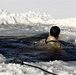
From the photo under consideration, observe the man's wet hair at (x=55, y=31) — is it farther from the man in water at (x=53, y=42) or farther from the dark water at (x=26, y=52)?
the dark water at (x=26, y=52)

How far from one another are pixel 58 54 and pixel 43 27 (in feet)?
20.0

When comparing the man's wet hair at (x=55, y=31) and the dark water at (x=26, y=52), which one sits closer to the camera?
the dark water at (x=26, y=52)

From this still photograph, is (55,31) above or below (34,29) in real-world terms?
above

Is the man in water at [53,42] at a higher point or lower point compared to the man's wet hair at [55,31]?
lower

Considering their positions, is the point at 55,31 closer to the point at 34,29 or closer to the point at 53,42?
the point at 53,42

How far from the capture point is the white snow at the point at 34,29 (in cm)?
521

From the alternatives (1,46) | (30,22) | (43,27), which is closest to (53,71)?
(1,46)

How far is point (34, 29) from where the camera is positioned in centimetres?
1273

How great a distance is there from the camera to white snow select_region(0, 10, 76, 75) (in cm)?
521

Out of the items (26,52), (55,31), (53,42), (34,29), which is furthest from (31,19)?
(26,52)

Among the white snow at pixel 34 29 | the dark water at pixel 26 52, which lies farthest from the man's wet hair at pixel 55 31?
the white snow at pixel 34 29

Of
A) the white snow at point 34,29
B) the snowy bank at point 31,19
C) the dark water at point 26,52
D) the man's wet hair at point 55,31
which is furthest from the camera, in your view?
the snowy bank at point 31,19

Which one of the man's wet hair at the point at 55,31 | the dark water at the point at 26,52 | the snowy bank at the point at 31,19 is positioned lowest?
the snowy bank at the point at 31,19

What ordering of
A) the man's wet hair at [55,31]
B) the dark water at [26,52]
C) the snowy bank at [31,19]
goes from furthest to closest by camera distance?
the snowy bank at [31,19] < the man's wet hair at [55,31] < the dark water at [26,52]
